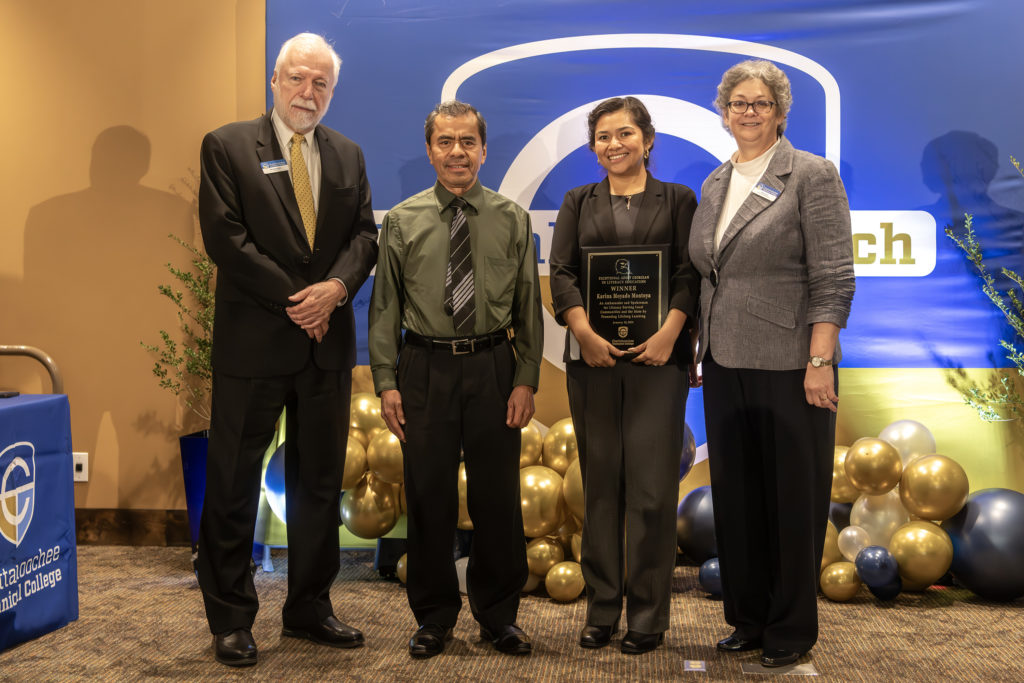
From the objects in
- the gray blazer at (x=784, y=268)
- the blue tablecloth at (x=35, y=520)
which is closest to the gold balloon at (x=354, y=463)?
the blue tablecloth at (x=35, y=520)

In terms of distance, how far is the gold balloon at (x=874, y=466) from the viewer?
3543mm

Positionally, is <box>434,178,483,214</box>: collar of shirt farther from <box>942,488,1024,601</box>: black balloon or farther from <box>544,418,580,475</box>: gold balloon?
<box>942,488,1024,601</box>: black balloon

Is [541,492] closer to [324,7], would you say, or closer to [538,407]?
[538,407]

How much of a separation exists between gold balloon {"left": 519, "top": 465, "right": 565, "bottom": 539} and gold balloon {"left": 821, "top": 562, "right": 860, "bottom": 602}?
3.67ft

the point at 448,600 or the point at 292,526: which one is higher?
the point at 292,526

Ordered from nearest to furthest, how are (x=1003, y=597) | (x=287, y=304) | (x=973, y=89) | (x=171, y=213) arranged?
(x=287, y=304)
(x=1003, y=597)
(x=973, y=89)
(x=171, y=213)

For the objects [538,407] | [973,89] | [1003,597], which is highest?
[973,89]

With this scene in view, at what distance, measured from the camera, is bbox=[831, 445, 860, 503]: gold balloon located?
3.71m

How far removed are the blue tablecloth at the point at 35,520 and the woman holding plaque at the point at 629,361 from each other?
6.24 ft

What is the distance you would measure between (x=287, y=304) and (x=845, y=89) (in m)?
2.84

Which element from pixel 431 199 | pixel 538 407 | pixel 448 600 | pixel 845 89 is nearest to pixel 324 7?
pixel 431 199

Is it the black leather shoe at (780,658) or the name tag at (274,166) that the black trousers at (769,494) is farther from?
the name tag at (274,166)

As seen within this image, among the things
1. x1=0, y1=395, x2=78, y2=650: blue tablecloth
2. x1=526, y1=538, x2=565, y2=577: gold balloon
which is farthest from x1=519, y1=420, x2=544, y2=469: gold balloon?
x1=0, y1=395, x2=78, y2=650: blue tablecloth

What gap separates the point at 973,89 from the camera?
409cm
